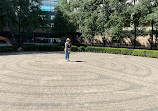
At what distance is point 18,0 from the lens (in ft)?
94.5

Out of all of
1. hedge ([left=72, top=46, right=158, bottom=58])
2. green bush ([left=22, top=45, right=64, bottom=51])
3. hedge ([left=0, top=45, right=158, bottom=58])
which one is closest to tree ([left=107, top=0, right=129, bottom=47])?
hedge ([left=72, top=46, right=158, bottom=58])

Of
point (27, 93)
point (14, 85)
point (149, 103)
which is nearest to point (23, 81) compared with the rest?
point (14, 85)

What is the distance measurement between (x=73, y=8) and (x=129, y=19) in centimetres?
1311

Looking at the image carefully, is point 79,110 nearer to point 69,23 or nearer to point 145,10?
point 145,10

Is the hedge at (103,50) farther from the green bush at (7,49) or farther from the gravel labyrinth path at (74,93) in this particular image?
the gravel labyrinth path at (74,93)

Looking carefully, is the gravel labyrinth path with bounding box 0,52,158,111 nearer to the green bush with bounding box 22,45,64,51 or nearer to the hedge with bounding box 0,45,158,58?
the hedge with bounding box 0,45,158,58

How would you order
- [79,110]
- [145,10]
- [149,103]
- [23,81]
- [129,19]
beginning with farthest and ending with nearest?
1. [129,19]
2. [145,10]
3. [23,81]
4. [149,103]
5. [79,110]

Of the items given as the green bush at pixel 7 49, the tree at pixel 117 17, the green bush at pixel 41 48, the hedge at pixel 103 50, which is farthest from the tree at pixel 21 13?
the tree at pixel 117 17

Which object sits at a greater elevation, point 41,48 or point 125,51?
point 41,48

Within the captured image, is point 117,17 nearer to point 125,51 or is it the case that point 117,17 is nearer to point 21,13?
point 125,51

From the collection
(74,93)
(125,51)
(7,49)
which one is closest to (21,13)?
(7,49)

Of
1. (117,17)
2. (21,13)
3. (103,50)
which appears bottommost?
(103,50)

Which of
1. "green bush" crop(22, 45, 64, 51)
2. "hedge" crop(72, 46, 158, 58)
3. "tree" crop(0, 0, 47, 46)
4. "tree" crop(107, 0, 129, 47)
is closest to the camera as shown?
"hedge" crop(72, 46, 158, 58)

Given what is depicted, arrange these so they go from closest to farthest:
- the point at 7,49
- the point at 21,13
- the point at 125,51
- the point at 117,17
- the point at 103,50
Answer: the point at 117,17 → the point at 125,51 → the point at 7,49 → the point at 103,50 → the point at 21,13
